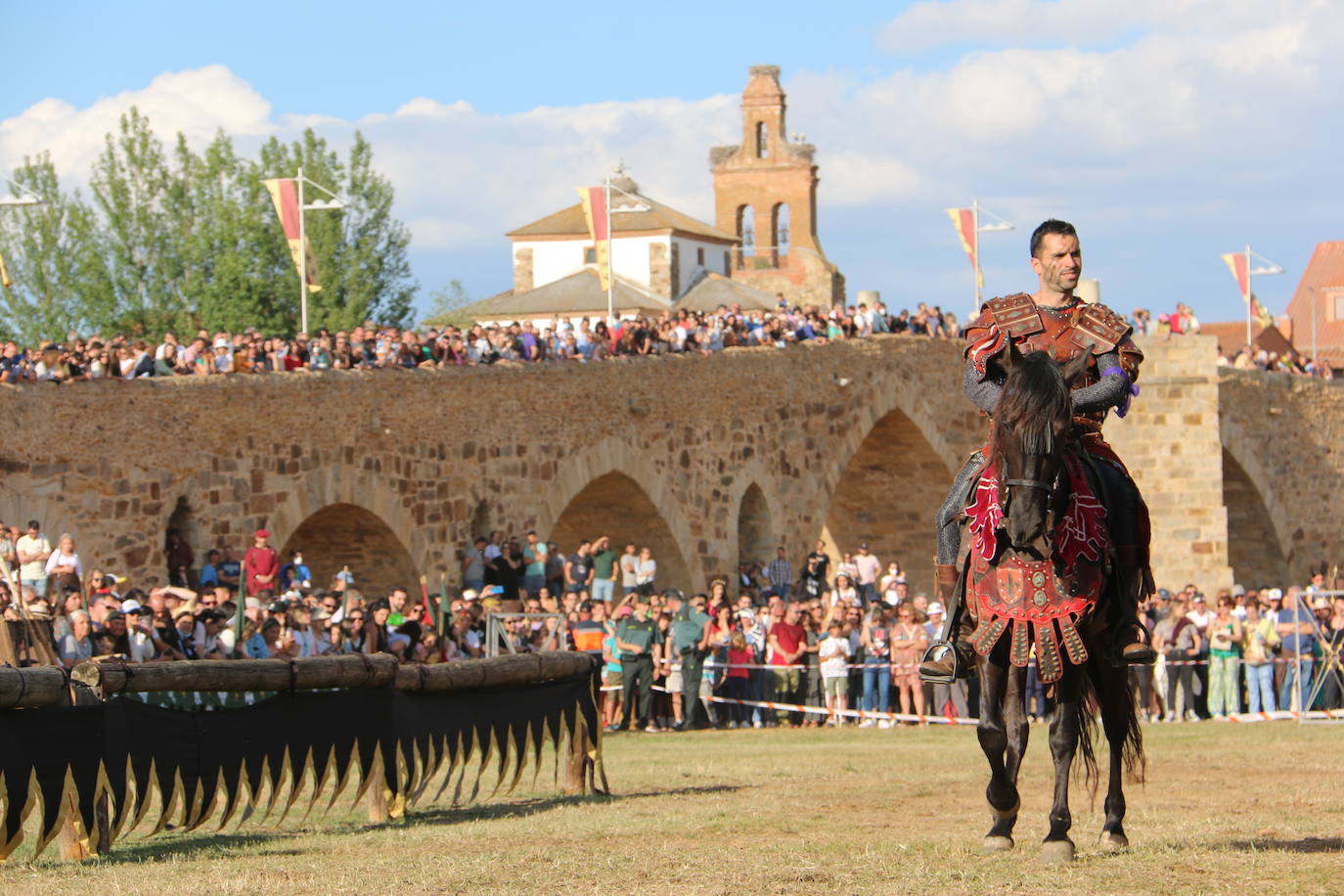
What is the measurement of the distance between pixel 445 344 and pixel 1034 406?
20.0 metres

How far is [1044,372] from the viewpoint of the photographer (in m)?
7.68

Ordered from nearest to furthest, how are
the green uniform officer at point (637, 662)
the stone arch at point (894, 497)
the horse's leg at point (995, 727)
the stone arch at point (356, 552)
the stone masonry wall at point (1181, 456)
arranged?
the horse's leg at point (995, 727), the green uniform officer at point (637, 662), the stone arch at point (356, 552), the stone masonry wall at point (1181, 456), the stone arch at point (894, 497)

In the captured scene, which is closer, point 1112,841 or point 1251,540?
point 1112,841

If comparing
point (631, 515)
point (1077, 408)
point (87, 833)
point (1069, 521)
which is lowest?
point (87, 833)

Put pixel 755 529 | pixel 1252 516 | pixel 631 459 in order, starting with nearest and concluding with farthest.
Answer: pixel 631 459, pixel 755 529, pixel 1252 516

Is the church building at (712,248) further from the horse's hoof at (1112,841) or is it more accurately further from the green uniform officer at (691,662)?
the horse's hoof at (1112,841)

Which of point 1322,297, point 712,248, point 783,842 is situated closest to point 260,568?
point 783,842

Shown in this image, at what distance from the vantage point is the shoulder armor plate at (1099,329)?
8.29 metres

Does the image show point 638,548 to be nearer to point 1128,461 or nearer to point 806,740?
point 1128,461

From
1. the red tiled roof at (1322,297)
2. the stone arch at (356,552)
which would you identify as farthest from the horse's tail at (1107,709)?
the red tiled roof at (1322,297)

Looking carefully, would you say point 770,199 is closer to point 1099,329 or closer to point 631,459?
point 631,459

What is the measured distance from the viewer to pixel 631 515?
104 feet

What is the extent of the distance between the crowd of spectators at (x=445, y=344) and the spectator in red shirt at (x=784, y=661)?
6659mm

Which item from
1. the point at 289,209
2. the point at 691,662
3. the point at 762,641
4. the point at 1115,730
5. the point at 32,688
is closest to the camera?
the point at 1115,730
